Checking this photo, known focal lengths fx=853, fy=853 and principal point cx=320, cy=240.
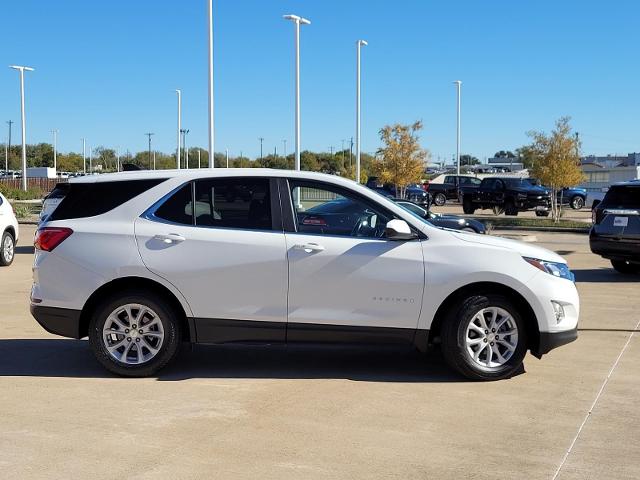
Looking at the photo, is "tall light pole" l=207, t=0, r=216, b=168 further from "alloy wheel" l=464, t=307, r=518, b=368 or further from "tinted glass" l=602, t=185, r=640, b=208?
"alloy wheel" l=464, t=307, r=518, b=368

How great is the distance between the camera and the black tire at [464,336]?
700cm

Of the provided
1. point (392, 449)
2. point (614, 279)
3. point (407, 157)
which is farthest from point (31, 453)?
point (407, 157)

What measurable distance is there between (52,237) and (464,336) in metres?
3.55

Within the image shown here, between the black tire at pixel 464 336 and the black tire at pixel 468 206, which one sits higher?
the black tire at pixel 468 206

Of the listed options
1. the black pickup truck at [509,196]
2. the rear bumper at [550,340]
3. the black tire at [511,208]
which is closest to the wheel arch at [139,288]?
the rear bumper at [550,340]

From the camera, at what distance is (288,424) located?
5.89m

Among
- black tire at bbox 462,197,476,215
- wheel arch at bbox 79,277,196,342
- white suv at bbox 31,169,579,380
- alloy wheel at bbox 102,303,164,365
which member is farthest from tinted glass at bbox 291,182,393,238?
black tire at bbox 462,197,476,215

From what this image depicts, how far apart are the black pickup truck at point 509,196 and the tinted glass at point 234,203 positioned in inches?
1234

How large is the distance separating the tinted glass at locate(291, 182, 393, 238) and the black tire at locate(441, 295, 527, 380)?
928 millimetres

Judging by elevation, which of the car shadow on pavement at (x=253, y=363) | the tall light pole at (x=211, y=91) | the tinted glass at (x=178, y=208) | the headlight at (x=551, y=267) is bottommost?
the car shadow on pavement at (x=253, y=363)

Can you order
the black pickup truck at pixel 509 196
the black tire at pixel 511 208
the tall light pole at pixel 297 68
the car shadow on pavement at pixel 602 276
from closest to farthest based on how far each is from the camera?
the car shadow on pavement at pixel 602 276, the tall light pole at pixel 297 68, the black pickup truck at pixel 509 196, the black tire at pixel 511 208

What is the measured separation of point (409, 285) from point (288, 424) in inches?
67.3

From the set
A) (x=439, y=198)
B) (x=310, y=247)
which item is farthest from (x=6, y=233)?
(x=439, y=198)

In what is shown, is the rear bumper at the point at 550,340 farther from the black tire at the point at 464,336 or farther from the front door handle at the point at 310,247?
the front door handle at the point at 310,247
